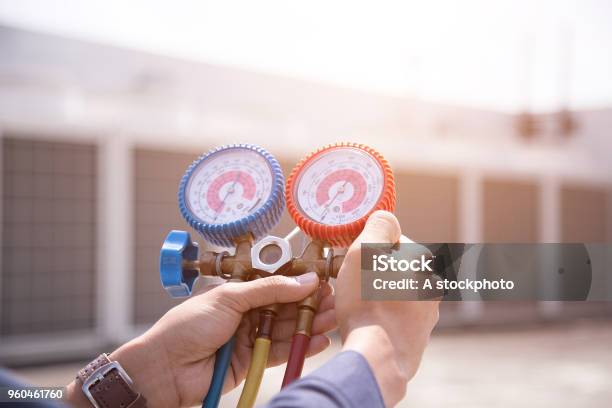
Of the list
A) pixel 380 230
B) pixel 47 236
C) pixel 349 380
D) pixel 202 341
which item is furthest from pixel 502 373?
pixel 349 380

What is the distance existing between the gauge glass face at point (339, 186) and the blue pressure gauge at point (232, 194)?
0.05 meters

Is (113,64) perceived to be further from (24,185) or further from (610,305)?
(610,305)

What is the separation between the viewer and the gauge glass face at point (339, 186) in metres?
0.95

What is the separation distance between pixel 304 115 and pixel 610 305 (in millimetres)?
6017

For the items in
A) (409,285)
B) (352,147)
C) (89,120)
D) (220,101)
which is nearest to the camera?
(409,285)

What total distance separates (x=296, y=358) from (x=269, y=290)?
11 centimetres

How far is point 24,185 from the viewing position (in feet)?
16.8

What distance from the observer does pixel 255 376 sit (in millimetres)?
878

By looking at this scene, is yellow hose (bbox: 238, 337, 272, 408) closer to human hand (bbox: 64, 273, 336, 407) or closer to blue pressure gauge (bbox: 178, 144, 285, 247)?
human hand (bbox: 64, 273, 336, 407)

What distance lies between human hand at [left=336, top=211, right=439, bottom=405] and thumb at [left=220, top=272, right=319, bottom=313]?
65 mm

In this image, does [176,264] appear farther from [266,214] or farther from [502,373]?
[502,373]

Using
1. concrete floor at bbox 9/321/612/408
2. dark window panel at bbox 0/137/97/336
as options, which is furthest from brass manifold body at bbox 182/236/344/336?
dark window panel at bbox 0/137/97/336

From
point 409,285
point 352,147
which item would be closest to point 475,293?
point 409,285

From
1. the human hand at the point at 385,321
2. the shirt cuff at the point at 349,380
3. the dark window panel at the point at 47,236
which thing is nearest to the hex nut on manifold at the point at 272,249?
the human hand at the point at 385,321
